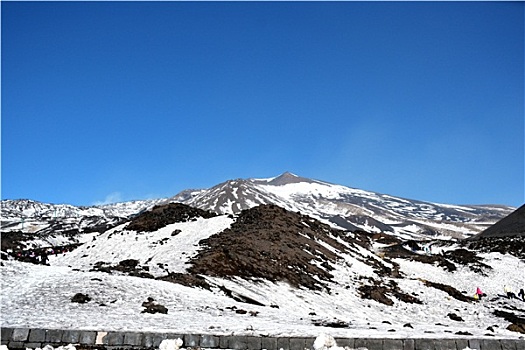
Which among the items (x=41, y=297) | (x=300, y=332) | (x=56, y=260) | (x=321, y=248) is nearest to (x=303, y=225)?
(x=321, y=248)

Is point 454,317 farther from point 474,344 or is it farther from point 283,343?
point 283,343

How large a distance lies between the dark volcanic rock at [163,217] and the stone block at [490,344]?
38679 mm

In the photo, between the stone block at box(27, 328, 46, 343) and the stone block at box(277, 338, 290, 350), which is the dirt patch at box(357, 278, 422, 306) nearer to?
the stone block at box(277, 338, 290, 350)

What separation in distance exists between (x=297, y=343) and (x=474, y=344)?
4.66 m

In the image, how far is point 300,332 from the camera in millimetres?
12336

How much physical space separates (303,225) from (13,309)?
35.1 m

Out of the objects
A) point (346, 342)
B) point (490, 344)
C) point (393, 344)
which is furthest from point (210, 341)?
point (490, 344)

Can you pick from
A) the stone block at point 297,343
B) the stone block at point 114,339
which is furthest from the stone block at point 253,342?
the stone block at point 114,339

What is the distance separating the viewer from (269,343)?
11.3 m

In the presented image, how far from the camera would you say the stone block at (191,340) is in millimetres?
11102

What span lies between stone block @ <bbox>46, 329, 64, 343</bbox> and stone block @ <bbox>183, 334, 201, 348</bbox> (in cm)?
331

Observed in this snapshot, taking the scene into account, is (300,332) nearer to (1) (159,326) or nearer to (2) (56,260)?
(1) (159,326)

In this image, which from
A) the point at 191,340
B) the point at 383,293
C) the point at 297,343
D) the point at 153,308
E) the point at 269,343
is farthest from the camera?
the point at 383,293

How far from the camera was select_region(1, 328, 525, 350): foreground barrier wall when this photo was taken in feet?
36.8
